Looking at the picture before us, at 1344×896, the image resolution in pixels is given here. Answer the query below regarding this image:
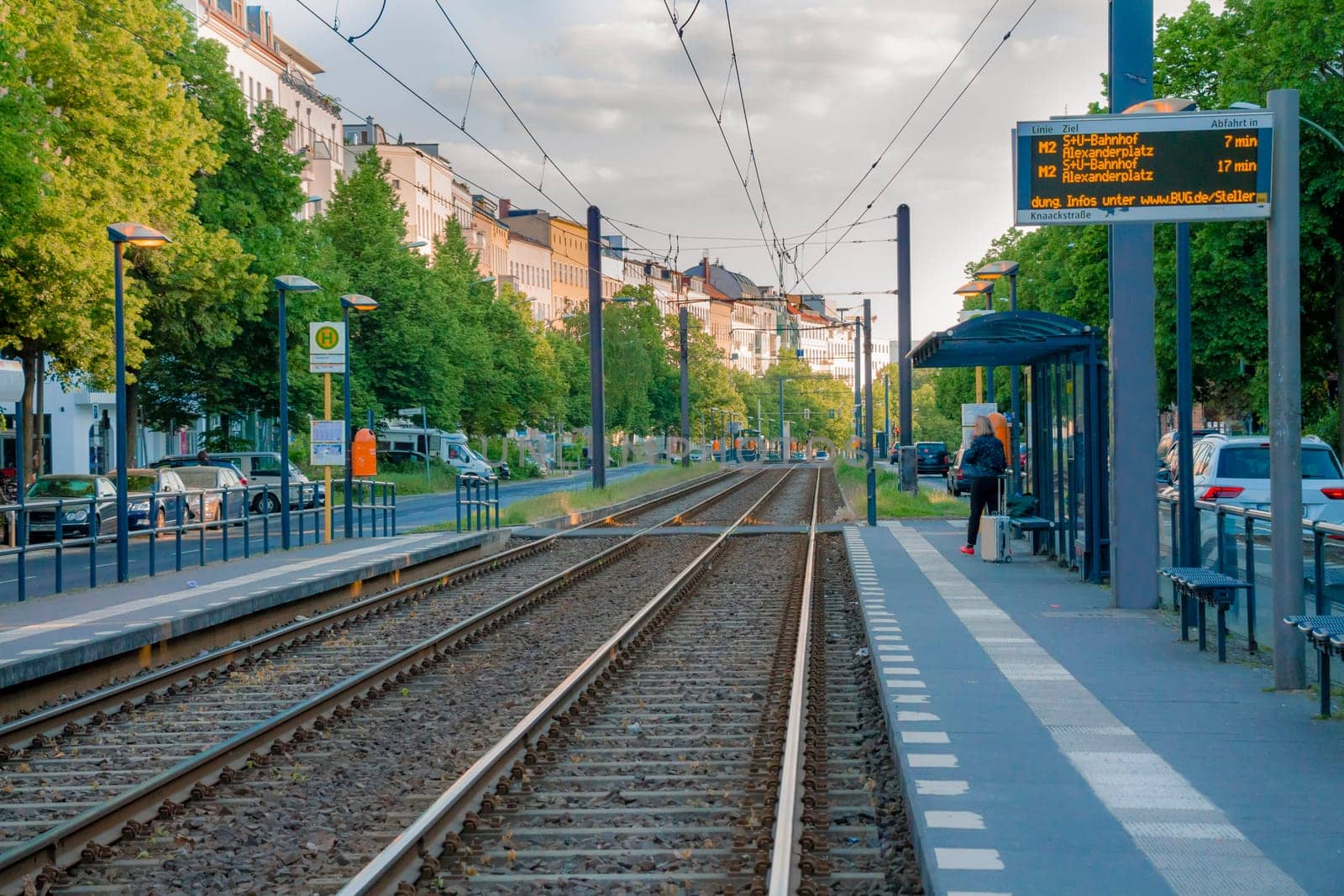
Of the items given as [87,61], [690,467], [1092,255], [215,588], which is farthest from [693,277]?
[215,588]

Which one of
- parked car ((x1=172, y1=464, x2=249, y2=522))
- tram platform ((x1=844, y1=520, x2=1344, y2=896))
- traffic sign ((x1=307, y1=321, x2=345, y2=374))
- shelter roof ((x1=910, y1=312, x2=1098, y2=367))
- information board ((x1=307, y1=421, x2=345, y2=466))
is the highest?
traffic sign ((x1=307, y1=321, x2=345, y2=374))

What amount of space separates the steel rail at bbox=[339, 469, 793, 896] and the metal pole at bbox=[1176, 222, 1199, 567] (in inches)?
197

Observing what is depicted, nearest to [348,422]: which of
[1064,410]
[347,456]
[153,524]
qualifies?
[347,456]

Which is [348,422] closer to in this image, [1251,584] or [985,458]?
[985,458]

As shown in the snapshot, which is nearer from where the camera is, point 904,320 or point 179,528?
point 179,528

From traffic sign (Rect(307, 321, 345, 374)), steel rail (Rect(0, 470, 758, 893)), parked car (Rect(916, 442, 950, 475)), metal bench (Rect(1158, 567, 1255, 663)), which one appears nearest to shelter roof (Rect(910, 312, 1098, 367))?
metal bench (Rect(1158, 567, 1255, 663))

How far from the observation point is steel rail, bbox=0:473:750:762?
451 inches

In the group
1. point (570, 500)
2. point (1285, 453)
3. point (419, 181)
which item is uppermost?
point (419, 181)

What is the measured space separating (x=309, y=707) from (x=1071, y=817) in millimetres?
6169

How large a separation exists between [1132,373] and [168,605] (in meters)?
10.3

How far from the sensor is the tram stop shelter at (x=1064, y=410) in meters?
18.6

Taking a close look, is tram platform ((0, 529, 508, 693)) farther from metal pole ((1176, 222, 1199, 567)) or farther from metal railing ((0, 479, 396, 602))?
metal pole ((1176, 222, 1199, 567))

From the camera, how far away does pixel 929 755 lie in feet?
28.3

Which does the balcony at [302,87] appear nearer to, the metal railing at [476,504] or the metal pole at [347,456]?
the metal railing at [476,504]
